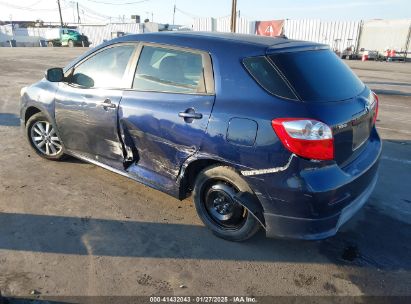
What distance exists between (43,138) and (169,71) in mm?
2455

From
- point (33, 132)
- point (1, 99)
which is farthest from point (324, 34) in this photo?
point (33, 132)

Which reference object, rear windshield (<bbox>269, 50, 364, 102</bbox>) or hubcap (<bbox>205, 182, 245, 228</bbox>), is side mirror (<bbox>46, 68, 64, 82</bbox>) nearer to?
hubcap (<bbox>205, 182, 245, 228</bbox>)

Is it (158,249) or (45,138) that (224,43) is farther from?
(45,138)

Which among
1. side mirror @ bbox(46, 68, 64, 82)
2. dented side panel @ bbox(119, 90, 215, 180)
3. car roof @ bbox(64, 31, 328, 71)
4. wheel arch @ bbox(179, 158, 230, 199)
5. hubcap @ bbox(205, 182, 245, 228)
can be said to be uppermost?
car roof @ bbox(64, 31, 328, 71)

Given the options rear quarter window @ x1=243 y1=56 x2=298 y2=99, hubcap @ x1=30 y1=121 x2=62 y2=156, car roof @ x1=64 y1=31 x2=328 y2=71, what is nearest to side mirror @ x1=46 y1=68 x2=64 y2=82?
hubcap @ x1=30 y1=121 x2=62 y2=156

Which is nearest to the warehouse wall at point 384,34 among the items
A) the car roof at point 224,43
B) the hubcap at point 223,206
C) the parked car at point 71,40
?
the car roof at point 224,43

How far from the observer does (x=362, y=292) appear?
9.15 feet

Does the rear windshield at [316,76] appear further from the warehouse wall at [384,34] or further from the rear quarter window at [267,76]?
the warehouse wall at [384,34]

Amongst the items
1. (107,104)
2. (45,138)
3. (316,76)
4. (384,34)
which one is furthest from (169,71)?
(384,34)

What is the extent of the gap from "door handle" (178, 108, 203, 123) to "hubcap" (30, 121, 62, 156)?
2.37m

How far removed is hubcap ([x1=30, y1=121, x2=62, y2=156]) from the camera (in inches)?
193

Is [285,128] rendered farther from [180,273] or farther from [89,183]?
[89,183]

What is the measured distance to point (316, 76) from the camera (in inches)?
120

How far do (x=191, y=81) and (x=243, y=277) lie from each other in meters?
1.74
